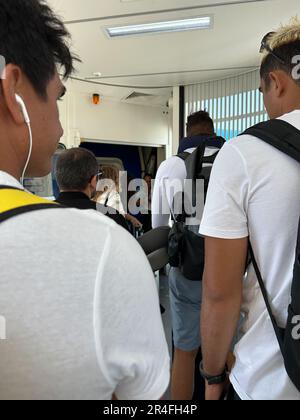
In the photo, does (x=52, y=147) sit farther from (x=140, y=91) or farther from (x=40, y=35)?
(x=140, y=91)


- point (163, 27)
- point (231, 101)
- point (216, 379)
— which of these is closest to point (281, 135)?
point (216, 379)

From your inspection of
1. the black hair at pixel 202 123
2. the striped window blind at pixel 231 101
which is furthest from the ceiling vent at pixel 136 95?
the black hair at pixel 202 123

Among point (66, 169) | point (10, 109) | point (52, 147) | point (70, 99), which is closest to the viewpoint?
point (10, 109)

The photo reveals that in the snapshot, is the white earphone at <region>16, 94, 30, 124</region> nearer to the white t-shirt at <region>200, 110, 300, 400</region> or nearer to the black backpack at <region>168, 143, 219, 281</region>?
the white t-shirt at <region>200, 110, 300, 400</region>

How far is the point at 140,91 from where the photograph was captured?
16.1 ft

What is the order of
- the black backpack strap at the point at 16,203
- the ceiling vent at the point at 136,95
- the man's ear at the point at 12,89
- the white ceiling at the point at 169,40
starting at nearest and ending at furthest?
1. the black backpack strap at the point at 16,203
2. the man's ear at the point at 12,89
3. the white ceiling at the point at 169,40
4. the ceiling vent at the point at 136,95

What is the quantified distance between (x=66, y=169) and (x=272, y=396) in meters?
1.45

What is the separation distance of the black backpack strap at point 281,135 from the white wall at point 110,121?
4.43 meters

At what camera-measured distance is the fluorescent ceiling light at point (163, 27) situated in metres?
2.90

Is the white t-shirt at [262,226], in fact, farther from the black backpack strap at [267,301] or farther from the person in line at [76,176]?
the person in line at [76,176]

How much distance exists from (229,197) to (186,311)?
1.06m

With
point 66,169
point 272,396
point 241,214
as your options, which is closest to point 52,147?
→ point 241,214

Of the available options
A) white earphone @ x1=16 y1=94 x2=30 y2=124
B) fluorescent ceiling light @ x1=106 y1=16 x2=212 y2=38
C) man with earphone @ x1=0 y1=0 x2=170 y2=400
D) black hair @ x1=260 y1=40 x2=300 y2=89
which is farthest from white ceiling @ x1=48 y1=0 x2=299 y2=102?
man with earphone @ x1=0 y1=0 x2=170 y2=400

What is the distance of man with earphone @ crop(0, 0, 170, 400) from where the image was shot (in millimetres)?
352
